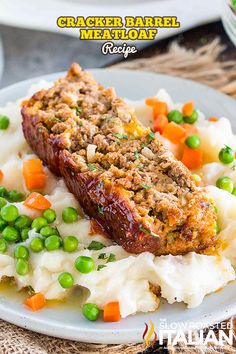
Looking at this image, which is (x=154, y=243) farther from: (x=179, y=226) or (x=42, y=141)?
(x=42, y=141)

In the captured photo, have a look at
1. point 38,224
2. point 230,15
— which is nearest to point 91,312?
point 38,224

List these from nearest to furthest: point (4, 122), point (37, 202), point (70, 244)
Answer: point (70, 244), point (37, 202), point (4, 122)

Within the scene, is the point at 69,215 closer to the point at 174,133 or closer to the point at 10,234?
the point at 10,234

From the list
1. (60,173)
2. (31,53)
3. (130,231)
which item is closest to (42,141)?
(60,173)

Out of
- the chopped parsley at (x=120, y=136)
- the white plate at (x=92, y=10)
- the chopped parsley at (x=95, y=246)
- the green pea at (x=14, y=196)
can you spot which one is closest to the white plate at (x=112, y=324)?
the chopped parsley at (x=95, y=246)

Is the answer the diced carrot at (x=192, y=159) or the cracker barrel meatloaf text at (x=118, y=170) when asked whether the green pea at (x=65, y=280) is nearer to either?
the cracker barrel meatloaf text at (x=118, y=170)

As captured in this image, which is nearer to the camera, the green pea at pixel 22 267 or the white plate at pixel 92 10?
the green pea at pixel 22 267
